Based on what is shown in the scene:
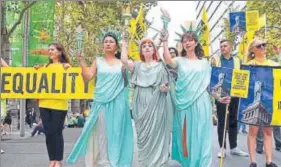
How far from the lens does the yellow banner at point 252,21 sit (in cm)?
814

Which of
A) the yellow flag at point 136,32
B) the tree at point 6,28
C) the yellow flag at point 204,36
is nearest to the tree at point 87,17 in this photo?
the tree at point 6,28

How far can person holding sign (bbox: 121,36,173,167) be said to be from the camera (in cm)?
586

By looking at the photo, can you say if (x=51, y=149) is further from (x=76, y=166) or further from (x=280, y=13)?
(x=280, y=13)

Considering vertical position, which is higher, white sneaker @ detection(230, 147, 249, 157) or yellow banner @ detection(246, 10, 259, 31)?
yellow banner @ detection(246, 10, 259, 31)

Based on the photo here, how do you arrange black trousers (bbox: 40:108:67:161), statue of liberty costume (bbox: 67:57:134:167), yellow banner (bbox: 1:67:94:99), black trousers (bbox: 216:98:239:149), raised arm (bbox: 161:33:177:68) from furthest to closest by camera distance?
black trousers (bbox: 216:98:239:149)
yellow banner (bbox: 1:67:94:99)
black trousers (bbox: 40:108:67:161)
statue of liberty costume (bbox: 67:57:134:167)
raised arm (bbox: 161:33:177:68)

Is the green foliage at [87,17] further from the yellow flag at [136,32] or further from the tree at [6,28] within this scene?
the yellow flag at [136,32]

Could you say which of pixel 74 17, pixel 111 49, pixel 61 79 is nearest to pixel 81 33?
pixel 111 49

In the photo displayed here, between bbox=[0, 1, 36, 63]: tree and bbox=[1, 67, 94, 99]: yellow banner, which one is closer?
bbox=[1, 67, 94, 99]: yellow banner

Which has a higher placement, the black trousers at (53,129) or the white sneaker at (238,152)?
the black trousers at (53,129)

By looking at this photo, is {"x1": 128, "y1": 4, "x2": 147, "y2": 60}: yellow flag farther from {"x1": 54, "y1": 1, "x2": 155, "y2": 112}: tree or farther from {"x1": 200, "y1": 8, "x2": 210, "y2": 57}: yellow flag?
{"x1": 54, "y1": 1, "x2": 155, "y2": 112}: tree

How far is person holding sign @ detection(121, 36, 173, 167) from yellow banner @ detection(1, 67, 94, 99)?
1282 millimetres

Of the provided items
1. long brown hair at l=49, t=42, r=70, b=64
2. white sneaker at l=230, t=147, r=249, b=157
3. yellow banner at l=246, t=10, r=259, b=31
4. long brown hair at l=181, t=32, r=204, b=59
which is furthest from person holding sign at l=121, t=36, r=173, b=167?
yellow banner at l=246, t=10, r=259, b=31

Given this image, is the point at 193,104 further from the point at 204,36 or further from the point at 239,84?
the point at 204,36

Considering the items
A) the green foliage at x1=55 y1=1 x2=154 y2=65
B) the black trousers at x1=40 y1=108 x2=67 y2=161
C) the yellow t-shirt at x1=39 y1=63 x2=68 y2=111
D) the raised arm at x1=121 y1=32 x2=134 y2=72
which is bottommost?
the black trousers at x1=40 y1=108 x2=67 y2=161
